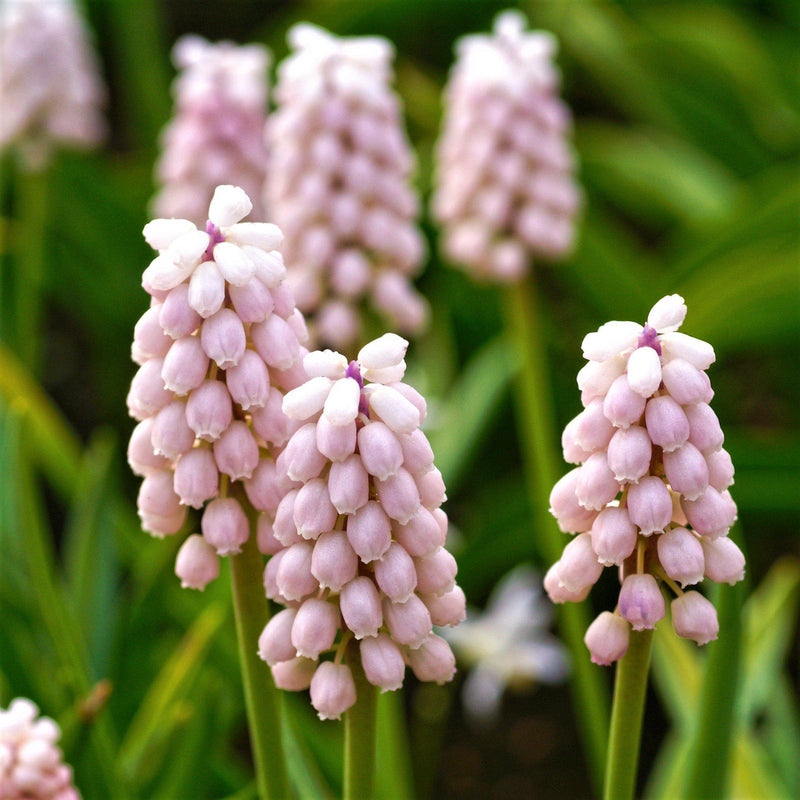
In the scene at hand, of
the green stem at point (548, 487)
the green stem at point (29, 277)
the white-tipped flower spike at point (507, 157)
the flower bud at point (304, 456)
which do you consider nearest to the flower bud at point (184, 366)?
the flower bud at point (304, 456)

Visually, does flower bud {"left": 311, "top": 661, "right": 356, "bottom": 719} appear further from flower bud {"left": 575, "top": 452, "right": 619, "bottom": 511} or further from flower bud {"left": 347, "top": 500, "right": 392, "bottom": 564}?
flower bud {"left": 575, "top": 452, "right": 619, "bottom": 511}

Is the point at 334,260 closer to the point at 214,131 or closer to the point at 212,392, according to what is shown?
the point at 214,131

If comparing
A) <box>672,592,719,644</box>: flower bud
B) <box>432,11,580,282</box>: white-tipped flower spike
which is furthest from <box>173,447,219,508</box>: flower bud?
<box>432,11,580,282</box>: white-tipped flower spike

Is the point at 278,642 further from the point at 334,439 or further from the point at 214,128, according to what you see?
the point at 214,128

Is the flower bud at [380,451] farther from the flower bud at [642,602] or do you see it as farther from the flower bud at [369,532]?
the flower bud at [642,602]

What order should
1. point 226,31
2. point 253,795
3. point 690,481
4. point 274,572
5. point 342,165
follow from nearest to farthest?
1. point 690,481
2. point 274,572
3. point 253,795
4. point 342,165
5. point 226,31

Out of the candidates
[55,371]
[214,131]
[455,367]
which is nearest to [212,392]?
[214,131]
